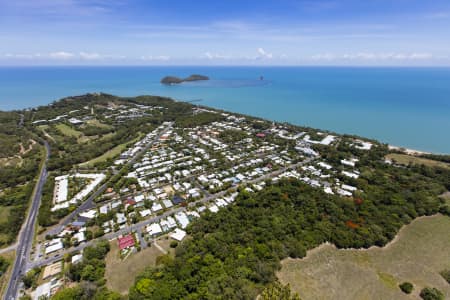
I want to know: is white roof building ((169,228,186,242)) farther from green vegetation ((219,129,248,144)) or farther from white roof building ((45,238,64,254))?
green vegetation ((219,129,248,144))

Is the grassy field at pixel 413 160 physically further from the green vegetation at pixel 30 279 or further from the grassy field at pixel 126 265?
the green vegetation at pixel 30 279

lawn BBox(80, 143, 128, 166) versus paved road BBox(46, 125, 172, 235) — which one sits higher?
lawn BBox(80, 143, 128, 166)

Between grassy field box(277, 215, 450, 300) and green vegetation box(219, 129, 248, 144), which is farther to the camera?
green vegetation box(219, 129, 248, 144)

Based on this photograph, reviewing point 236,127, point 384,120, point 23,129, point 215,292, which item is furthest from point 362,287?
point 23,129

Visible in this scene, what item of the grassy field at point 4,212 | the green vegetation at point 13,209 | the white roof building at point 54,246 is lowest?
the white roof building at point 54,246

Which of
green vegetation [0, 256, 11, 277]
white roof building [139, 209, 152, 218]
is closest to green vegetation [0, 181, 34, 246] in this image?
green vegetation [0, 256, 11, 277]

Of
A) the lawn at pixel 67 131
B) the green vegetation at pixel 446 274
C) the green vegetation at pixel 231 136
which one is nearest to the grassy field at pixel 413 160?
the green vegetation at pixel 446 274

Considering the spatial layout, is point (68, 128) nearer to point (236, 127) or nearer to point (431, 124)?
point (236, 127)
